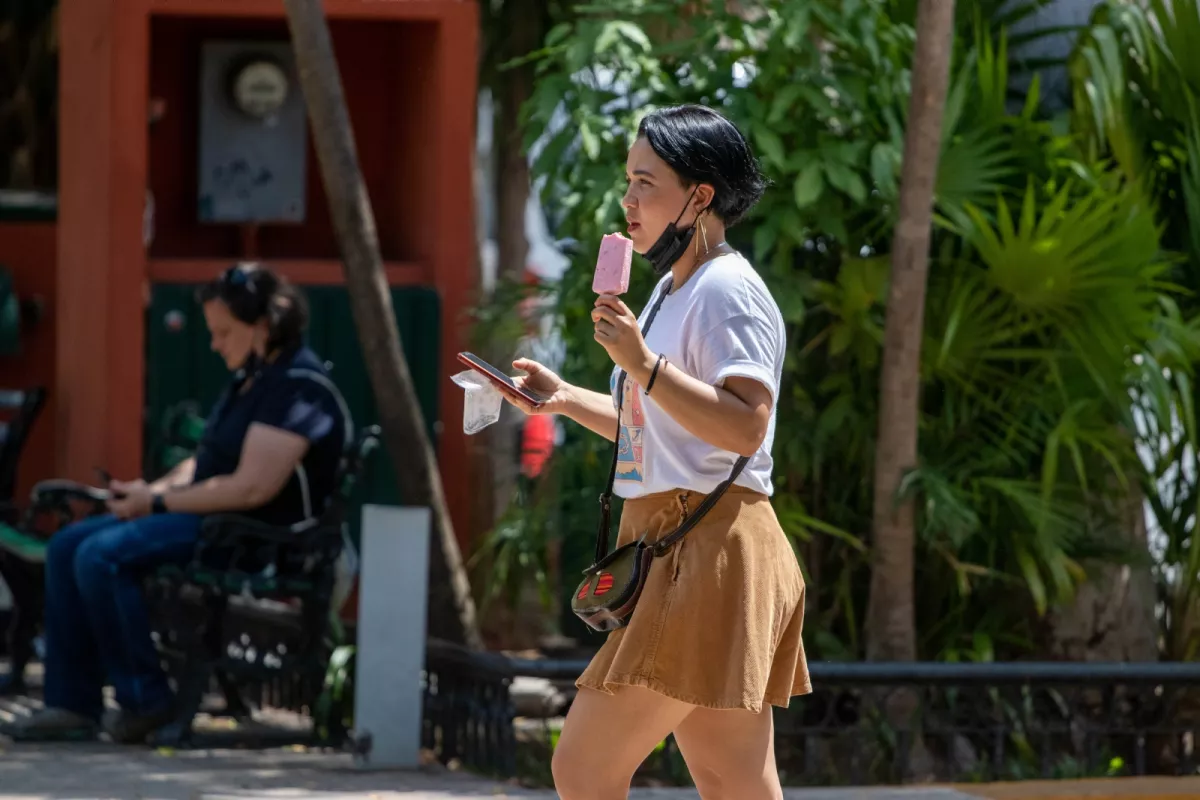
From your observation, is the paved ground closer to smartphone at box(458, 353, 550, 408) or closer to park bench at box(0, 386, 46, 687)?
park bench at box(0, 386, 46, 687)

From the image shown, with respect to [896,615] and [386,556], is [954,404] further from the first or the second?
[386,556]

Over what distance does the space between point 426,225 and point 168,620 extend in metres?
2.40

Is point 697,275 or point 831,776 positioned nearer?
point 697,275

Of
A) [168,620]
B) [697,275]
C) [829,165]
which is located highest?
[829,165]

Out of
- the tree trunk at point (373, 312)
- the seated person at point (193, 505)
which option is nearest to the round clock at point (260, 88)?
the tree trunk at point (373, 312)

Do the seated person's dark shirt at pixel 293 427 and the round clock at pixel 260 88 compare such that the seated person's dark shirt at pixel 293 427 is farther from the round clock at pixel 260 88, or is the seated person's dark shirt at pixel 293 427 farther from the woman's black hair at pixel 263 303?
the round clock at pixel 260 88

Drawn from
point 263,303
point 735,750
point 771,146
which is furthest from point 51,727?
point 735,750

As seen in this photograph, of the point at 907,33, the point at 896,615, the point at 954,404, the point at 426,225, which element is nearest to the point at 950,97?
the point at 907,33

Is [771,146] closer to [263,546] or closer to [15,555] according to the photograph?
[263,546]

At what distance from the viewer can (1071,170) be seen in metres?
6.33

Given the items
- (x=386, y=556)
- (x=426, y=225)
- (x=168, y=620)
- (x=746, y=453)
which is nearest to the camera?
(x=746, y=453)

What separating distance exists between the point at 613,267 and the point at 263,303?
332 cm

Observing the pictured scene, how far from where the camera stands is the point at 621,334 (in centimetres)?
319

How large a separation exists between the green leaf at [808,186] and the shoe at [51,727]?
285 cm
